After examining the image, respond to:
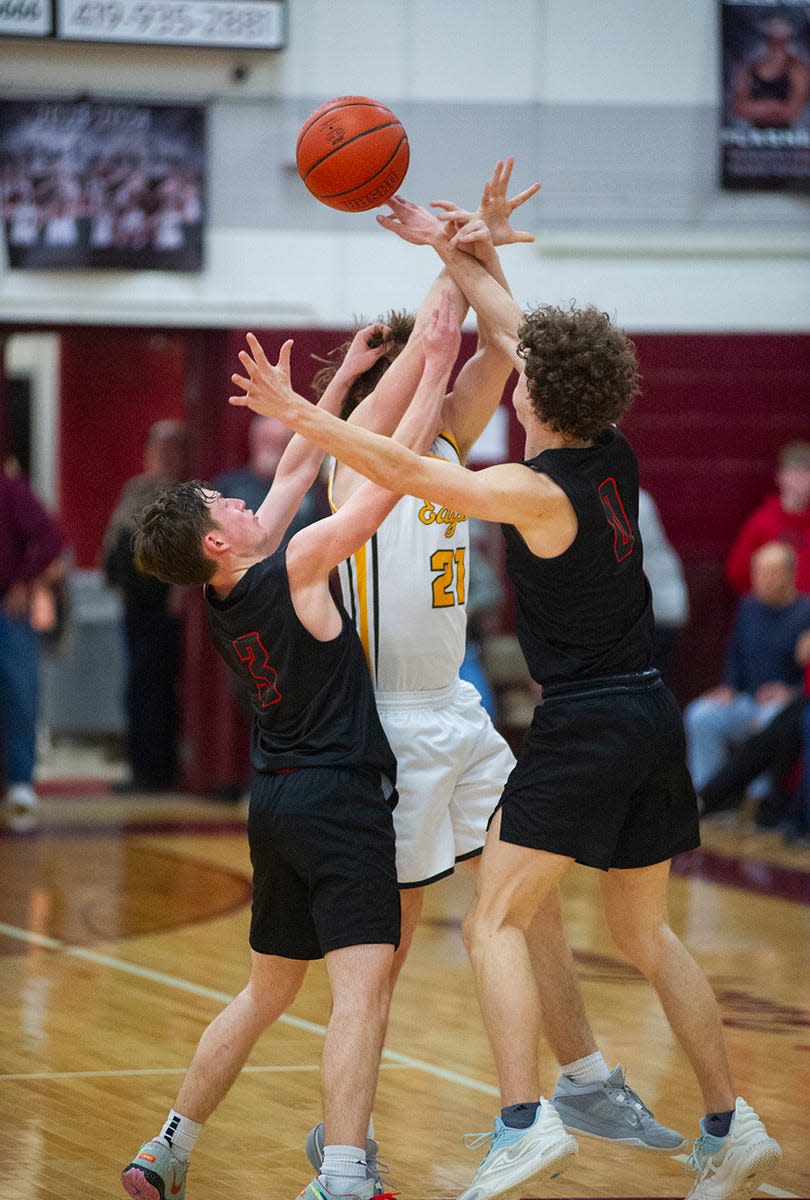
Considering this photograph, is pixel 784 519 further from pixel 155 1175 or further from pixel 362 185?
pixel 155 1175

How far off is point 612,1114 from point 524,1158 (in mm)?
760

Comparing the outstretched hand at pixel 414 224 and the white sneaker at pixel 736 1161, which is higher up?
the outstretched hand at pixel 414 224

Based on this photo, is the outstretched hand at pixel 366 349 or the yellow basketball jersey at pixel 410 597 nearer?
the yellow basketball jersey at pixel 410 597

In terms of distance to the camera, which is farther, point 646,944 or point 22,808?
point 22,808

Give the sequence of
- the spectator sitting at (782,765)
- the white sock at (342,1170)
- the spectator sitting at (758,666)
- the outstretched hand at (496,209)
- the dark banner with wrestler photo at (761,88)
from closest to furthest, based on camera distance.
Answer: the white sock at (342,1170) < the outstretched hand at (496,209) < the spectator sitting at (782,765) < the spectator sitting at (758,666) < the dark banner with wrestler photo at (761,88)

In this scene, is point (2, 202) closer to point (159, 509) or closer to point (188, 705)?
point (188, 705)

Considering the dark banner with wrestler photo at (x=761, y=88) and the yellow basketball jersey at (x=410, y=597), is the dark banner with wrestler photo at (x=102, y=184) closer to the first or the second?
the dark banner with wrestler photo at (x=761, y=88)

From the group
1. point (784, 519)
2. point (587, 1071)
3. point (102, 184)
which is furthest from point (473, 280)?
point (102, 184)

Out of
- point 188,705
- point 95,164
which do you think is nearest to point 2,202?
point 95,164

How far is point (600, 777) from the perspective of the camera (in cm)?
Result: 421

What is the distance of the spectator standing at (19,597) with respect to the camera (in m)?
10.4

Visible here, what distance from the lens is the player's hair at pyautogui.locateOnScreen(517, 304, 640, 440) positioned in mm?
4180

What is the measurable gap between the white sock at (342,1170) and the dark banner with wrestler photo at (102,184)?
8.07 meters

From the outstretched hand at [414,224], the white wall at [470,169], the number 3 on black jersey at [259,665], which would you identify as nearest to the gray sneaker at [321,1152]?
the number 3 on black jersey at [259,665]
